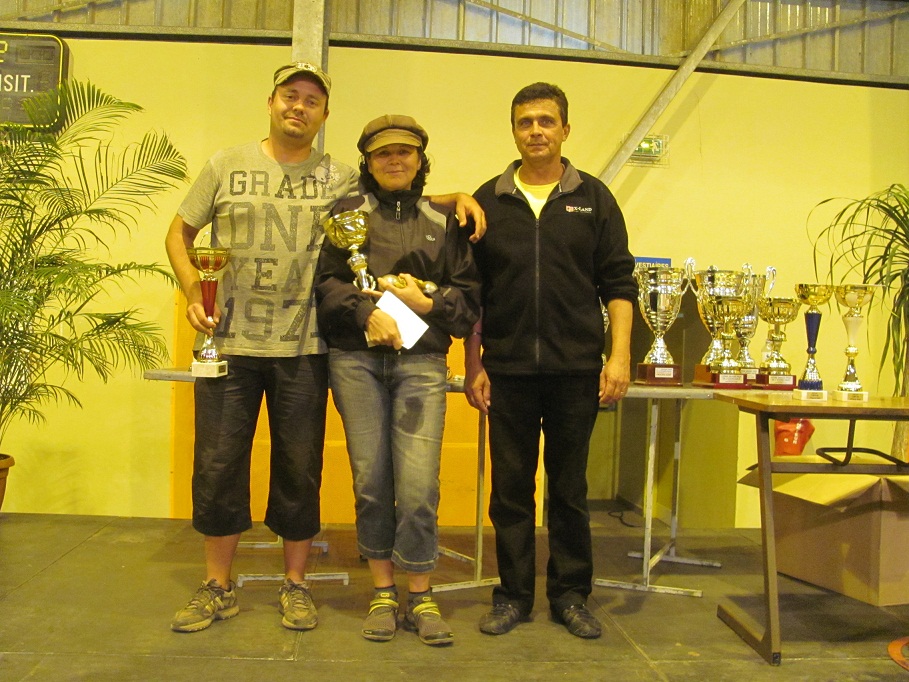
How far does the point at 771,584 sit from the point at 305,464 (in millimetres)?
1330

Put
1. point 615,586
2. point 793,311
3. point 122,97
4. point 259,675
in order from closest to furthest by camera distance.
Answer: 1. point 259,675
2. point 615,586
3. point 793,311
4. point 122,97

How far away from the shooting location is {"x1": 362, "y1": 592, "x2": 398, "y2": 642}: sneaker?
2021 millimetres

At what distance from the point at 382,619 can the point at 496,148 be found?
2.83 m

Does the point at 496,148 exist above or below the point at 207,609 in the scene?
above

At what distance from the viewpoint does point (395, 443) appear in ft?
6.66

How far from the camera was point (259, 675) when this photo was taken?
181 cm

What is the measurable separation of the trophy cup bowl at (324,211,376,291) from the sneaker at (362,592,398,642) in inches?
34.6

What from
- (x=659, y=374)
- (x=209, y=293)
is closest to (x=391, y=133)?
(x=209, y=293)

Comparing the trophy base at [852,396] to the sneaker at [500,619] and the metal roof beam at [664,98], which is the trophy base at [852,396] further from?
the metal roof beam at [664,98]

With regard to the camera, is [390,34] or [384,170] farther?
[390,34]

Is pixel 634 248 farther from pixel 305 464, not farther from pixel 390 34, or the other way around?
pixel 305 464

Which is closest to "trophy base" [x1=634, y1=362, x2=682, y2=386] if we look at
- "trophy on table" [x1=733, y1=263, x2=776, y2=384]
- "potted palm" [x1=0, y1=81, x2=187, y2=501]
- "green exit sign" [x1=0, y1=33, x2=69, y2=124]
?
"trophy on table" [x1=733, y1=263, x2=776, y2=384]

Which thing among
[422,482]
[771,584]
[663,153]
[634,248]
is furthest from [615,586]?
[663,153]

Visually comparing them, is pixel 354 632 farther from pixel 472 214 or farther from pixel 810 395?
pixel 810 395
